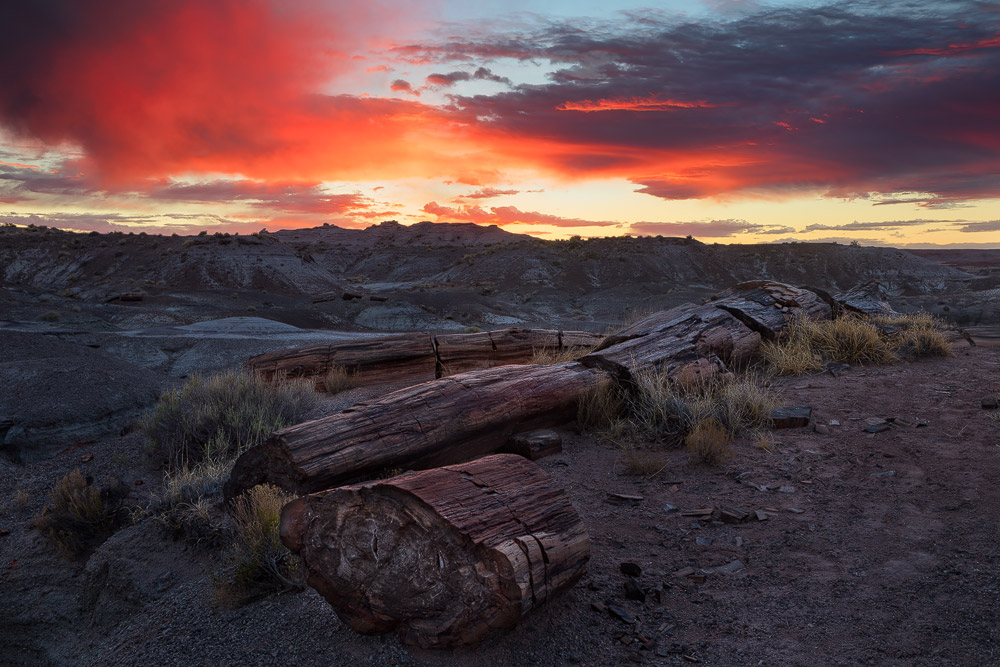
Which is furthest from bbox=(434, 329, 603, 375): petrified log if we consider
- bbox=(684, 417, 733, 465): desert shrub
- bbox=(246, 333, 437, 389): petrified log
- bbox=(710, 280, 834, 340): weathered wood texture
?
bbox=(684, 417, 733, 465): desert shrub

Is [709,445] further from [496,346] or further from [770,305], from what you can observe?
[770,305]

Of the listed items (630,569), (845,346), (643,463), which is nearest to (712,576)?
(630,569)

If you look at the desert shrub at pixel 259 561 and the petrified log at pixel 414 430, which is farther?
the petrified log at pixel 414 430

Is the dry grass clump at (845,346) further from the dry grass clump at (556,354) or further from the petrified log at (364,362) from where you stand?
the petrified log at (364,362)

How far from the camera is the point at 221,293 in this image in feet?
108

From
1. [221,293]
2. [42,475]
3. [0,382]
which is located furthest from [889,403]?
[221,293]

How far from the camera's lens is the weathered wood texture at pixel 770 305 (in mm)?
10000

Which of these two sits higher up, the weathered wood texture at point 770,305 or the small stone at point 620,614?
the weathered wood texture at point 770,305

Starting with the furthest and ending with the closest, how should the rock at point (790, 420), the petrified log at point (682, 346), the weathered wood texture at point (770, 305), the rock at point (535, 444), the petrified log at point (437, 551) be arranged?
1. the weathered wood texture at point (770, 305)
2. the petrified log at point (682, 346)
3. the rock at point (790, 420)
4. the rock at point (535, 444)
5. the petrified log at point (437, 551)

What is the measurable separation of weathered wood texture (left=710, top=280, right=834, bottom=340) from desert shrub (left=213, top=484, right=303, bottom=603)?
7.77 metres

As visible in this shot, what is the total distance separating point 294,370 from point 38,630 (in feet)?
16.9

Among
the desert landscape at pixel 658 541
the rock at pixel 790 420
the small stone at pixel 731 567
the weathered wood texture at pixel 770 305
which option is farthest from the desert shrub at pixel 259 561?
the weathered wood texture at pixel 770 305

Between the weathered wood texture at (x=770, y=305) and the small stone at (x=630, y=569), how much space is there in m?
6.75

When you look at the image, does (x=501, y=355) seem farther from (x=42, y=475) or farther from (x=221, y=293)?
(x=221, y=293)
